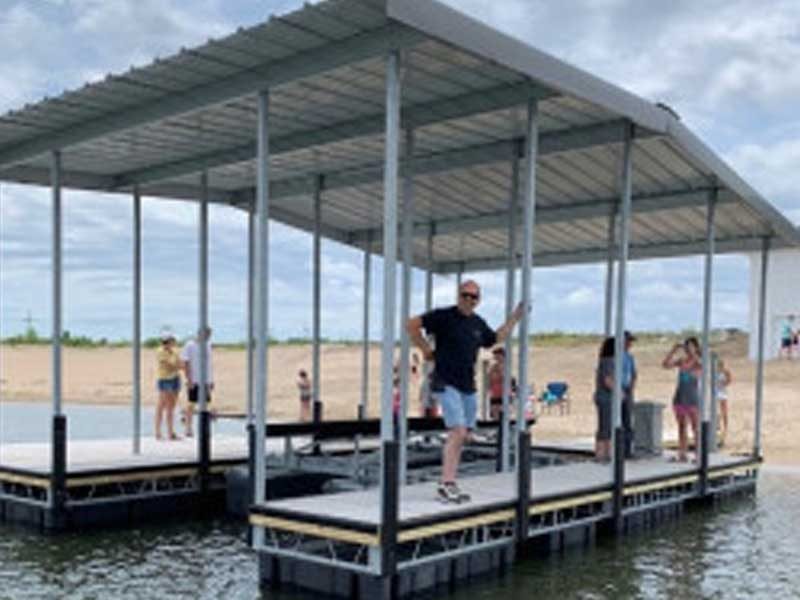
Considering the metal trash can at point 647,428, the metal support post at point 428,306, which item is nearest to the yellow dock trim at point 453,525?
the metal trash can at point 647,428

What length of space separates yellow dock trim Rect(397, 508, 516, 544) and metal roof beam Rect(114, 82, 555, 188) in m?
3.65

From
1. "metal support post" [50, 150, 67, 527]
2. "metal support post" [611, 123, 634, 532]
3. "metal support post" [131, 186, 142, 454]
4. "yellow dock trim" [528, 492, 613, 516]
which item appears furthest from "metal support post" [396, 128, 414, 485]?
"metal support post" [131, 186, 142, 454]

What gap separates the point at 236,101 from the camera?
962 cm

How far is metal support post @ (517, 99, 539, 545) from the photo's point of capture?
30.5 ft

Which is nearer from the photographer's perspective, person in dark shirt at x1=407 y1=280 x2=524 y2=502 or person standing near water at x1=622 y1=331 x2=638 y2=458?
person in dark shirt at x1=407 y1=280 x2=524 y2=502

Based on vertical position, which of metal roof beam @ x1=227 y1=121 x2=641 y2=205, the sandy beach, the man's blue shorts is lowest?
the sandy beach

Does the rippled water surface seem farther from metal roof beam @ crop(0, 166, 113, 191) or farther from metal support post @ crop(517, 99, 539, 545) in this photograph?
metal roof beam @ crop(0, 166, 113, 191)

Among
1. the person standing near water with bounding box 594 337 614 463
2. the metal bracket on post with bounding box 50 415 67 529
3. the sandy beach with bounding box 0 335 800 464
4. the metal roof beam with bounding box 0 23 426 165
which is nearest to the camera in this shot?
the metal roof beam with bounding box 0 23 426 165

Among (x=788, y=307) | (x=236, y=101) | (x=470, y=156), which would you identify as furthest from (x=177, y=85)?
(x=788, y=307)

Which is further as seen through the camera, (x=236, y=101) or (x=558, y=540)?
(x=558, y=540)

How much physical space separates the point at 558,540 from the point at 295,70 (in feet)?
17.0

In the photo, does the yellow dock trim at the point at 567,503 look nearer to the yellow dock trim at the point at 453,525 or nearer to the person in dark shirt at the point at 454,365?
the yellow dock trim at the point at 453,525

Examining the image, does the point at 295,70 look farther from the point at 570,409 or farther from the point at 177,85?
the point at 570,409

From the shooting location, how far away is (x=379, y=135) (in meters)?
10.9
